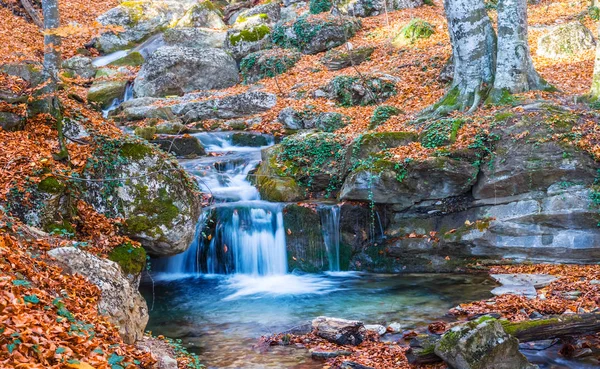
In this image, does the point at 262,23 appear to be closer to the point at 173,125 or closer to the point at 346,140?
the point at 173,125

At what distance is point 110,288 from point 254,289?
4447 mm

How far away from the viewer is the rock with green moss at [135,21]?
23.0 m

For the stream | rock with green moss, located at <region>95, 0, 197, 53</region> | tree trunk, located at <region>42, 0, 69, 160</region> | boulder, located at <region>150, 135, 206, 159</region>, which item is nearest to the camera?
the stream

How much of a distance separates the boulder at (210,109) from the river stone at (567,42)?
7.86m

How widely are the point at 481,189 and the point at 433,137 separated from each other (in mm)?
1342

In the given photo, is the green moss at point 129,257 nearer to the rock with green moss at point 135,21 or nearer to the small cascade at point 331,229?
the small cascade at point 331,229

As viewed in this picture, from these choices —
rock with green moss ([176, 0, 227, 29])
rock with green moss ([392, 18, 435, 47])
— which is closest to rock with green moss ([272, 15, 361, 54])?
rock with green moss ([392, 18, 435, 47])

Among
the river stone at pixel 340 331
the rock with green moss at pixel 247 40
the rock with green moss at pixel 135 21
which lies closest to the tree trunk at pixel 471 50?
the river stone at pixel 340 331

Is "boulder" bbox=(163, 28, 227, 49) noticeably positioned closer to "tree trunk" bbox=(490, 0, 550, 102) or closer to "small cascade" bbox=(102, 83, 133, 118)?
"small cascade" bbox=(102, 83, 133, 118)

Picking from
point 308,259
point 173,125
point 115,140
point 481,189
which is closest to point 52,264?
point 115,140

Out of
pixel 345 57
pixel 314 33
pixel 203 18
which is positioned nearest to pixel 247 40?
pixel 314 33

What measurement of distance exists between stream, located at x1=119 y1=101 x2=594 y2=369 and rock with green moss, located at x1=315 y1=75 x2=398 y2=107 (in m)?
4.14

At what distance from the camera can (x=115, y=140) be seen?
797 centimetres

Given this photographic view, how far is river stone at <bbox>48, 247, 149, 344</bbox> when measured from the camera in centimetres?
498
